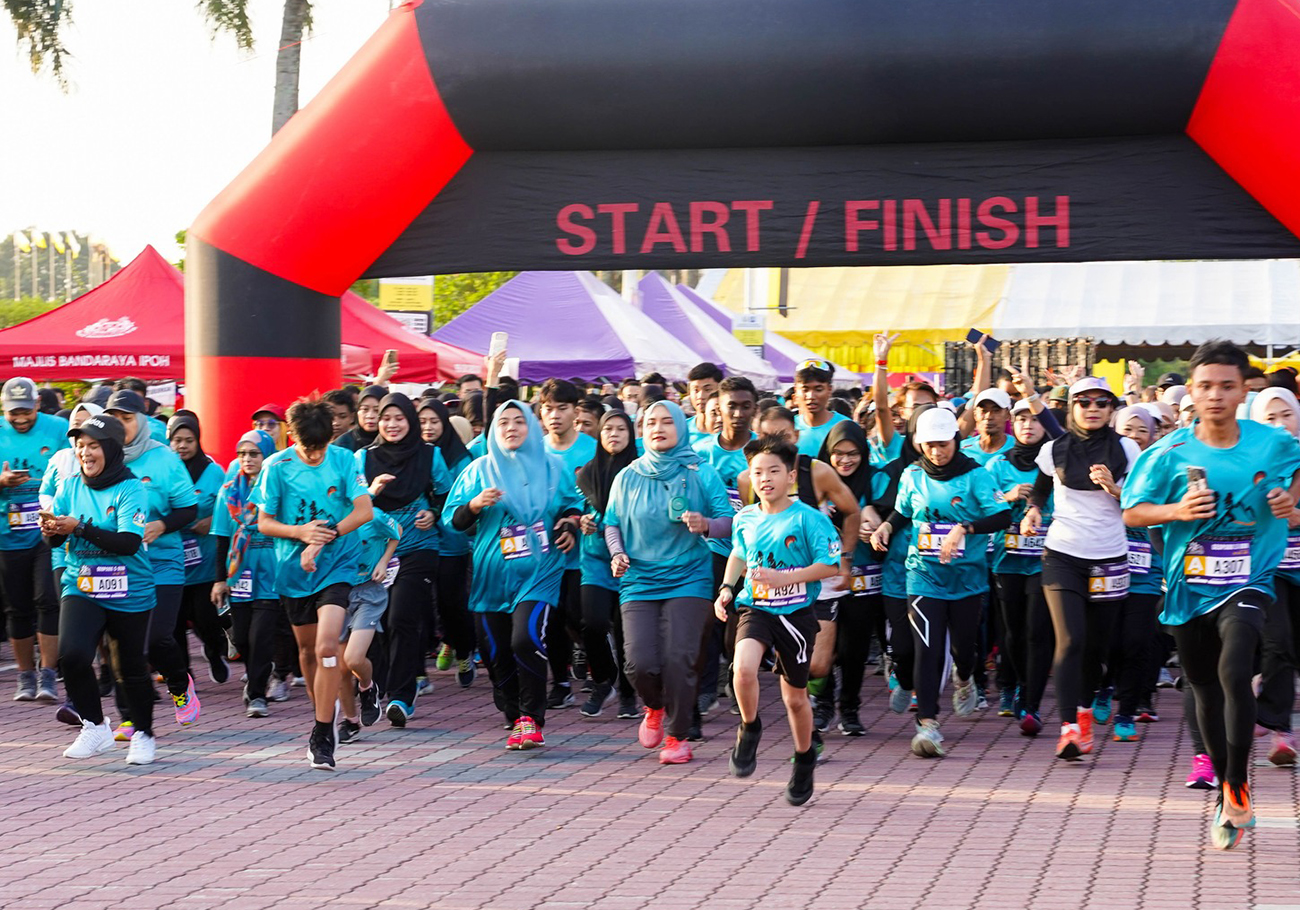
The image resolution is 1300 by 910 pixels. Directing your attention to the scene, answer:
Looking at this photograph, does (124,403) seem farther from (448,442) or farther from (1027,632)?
(1027,632)

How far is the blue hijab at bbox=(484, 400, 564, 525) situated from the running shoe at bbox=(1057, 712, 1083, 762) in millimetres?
2958

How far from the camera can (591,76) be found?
31.4 feet

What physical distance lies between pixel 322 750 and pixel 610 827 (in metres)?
1.85

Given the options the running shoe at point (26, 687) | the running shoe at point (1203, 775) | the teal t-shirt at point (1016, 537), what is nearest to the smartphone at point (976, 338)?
Result: the teal t-shirt at point (1016, 537)

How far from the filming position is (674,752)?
27.0 feet

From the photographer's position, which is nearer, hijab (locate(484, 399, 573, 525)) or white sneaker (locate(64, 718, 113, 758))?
white sneaker (locate(64, 718, 113, 758))

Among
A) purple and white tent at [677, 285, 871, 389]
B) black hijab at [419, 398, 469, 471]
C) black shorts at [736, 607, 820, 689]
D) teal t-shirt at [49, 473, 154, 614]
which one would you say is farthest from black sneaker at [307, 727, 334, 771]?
purple and white tent at [677, 285, 871, 389]

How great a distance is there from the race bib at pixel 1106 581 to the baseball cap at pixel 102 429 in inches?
196

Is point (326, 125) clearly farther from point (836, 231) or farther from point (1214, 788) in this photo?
point (1214, 788)

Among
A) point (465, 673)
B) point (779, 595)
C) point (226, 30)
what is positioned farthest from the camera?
point (226, 30)

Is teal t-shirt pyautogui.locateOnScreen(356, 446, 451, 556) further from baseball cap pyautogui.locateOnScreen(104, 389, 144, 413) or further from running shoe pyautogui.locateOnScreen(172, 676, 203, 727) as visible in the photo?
running shoe pyautogui.locateOnScreen(172, 676, 203, 727)

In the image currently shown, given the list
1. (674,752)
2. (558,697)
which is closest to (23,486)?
(558,697)

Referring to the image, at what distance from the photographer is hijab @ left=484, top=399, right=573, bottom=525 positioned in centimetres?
869

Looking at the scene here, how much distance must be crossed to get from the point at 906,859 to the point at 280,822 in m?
2.67
